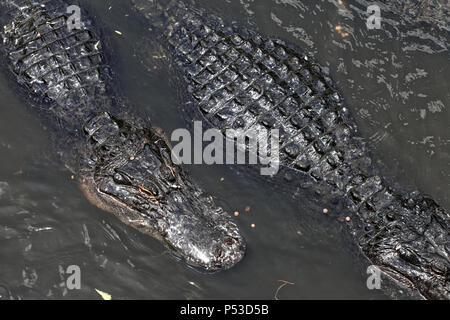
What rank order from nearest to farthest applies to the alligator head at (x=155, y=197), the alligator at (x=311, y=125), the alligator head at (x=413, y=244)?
the alligator head at (x=413, y=244)
the alligator at (x=311, y=125)
the alligator head at (x=155, y=197)

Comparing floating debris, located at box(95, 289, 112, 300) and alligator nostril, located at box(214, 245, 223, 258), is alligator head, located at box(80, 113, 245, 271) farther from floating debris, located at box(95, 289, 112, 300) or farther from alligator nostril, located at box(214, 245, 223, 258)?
floating debris, located at box(95, 289, 112, 300)

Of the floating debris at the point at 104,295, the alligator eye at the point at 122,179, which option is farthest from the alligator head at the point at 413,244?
the floating debris at the point at 104,295

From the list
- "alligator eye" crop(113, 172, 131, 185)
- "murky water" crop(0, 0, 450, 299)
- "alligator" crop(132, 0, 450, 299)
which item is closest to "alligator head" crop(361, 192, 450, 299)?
"alligator" crop(132, 0, 450, 299)

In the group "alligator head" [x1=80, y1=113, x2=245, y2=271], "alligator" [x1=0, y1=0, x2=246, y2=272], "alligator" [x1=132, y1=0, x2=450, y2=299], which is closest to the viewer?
"alligator" [x1=132, y1=0, x2=450, y2=299]

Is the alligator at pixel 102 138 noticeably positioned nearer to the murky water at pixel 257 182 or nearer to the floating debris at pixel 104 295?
the murky water at pixel 257 182

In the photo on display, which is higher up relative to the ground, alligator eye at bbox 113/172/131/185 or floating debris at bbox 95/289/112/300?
alligator eye at bbox 113/172/131/185
